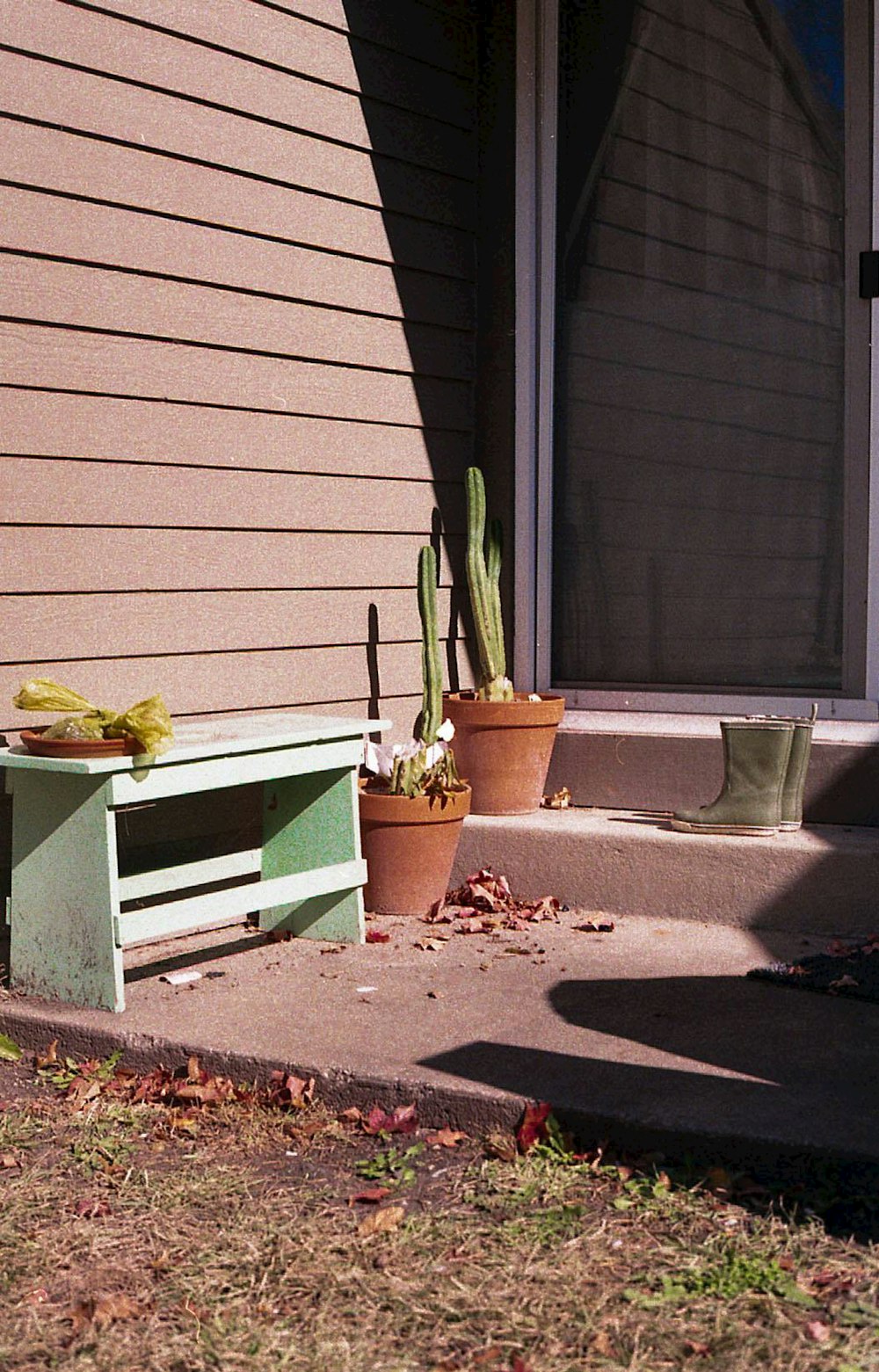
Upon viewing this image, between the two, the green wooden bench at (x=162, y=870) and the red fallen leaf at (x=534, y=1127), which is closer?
the red fallen leaf at (x=534, y=1127)

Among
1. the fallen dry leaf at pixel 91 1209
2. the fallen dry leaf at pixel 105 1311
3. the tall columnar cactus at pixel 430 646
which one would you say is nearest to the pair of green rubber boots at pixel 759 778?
the tall columnar cactus at pixel 430 646

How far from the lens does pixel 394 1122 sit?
2.67 meters

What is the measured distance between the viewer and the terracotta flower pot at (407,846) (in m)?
4.00

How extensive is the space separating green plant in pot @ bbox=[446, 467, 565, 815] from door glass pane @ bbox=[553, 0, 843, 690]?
1.03 feet

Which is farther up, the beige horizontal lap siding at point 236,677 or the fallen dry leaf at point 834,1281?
the beige horizontal lap siding at point 236,677

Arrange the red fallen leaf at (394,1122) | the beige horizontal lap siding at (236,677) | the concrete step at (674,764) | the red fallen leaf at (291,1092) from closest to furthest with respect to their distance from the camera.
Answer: the red fallen leaf at (394,1122), the red fallen leaf at (291,1092), the beige horizontal lap siding at (236,677), the concrete step at (674,764)

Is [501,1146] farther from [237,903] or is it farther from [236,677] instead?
[236,677]

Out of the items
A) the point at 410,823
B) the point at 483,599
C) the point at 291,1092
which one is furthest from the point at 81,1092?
the point at 483,599

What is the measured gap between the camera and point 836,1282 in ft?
6.83

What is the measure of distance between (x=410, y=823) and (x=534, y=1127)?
1.51 meters

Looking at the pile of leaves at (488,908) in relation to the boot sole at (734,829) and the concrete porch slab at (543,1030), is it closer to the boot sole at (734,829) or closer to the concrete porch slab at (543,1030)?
the concrete porch slab at (543,1030)

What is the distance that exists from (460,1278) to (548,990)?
47.3 inches

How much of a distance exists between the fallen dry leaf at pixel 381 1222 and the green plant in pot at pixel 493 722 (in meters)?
2.14

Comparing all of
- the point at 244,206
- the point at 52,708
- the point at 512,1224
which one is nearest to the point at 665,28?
the point at 244,206
